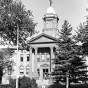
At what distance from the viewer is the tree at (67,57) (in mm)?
29859

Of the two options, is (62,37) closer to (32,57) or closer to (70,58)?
(70,58)

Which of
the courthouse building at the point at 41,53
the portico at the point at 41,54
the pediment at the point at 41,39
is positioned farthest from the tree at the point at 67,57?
the pediment at the point at 41,39

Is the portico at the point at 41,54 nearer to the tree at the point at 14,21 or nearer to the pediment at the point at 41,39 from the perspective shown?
the pediment at the point at 41,39

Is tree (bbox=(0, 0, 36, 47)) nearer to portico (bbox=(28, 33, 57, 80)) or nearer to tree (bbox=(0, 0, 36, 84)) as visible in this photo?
tree (bbox=(0, 0, 36, 84))

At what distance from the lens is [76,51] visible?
29688 millimetres

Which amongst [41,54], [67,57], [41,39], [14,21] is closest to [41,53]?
[41,54]

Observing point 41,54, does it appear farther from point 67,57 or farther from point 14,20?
point 14,20

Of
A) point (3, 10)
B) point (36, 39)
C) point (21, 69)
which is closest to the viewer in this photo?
point (3, 10)

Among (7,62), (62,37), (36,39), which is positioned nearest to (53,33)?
(36,39)

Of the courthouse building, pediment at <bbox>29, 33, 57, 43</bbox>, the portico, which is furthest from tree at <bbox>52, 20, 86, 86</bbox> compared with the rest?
pediment at <bbox>29, 33, 57, 43</bbox>

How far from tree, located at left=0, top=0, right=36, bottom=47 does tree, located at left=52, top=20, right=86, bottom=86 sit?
17.1 feet

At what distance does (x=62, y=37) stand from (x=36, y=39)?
73.8 ft

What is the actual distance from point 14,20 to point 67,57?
9.81 meters

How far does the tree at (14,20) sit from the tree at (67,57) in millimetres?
5226
